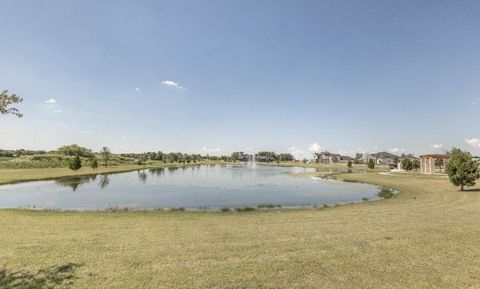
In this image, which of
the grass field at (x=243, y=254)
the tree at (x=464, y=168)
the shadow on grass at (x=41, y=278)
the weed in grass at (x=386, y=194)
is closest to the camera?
the shadow on grass at (x=41, y=278)

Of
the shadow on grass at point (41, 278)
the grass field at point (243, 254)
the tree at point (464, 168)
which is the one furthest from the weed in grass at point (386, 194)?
the shadow on grass at point (41, 278)

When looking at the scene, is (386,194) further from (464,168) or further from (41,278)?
(41,278)

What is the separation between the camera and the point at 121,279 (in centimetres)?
952

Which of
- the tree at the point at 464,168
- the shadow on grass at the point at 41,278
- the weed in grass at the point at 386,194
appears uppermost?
the tree at the point at 464,168

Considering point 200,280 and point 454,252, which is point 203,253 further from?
point 454,252

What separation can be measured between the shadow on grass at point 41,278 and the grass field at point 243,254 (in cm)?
3

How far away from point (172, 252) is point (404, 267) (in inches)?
367

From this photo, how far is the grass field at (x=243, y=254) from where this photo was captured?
9.54m

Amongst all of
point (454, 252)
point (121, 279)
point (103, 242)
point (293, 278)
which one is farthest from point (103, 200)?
point (454, 252)

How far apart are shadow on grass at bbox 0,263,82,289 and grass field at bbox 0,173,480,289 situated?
32 millimetres

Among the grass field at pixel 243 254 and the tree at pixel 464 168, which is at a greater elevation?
the tree at pixel 464 168

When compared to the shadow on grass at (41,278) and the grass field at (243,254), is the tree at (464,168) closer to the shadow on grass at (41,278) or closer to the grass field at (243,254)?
the grass field at (243,254)

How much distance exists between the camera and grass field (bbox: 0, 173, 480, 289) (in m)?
9.54

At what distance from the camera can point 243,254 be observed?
12.2 meters
